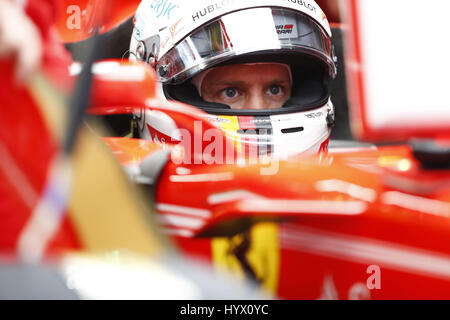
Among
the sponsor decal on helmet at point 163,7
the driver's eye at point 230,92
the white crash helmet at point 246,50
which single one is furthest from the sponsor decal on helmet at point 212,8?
the driver's eye at point 230,92

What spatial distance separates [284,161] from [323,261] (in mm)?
194

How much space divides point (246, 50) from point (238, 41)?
0.11 feet

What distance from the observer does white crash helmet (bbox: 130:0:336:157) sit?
1.36 m

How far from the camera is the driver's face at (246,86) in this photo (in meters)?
1.49

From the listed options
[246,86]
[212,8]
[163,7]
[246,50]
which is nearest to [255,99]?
[246,86]

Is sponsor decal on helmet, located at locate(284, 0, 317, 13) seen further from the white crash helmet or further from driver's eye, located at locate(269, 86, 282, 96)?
driver's eye, located at locate(269, 86, 282, 96)

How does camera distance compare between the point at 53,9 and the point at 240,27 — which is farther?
the point at 240,27

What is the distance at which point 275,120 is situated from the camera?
1372mm

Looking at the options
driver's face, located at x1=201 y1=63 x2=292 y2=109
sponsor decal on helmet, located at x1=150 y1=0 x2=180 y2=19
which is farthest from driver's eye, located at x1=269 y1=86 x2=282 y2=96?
sponsor decal on helmet, located at x1=150 y1=0 x2=180 y2=19

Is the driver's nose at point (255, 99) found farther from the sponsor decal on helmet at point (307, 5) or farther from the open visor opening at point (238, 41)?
the sponsor decal on helmet at point (307, 5)

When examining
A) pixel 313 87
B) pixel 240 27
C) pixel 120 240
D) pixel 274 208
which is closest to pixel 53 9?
pixel 120 240

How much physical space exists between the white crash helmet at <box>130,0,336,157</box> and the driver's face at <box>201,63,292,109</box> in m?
0.03

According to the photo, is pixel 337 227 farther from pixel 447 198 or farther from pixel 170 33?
pixel 170 33

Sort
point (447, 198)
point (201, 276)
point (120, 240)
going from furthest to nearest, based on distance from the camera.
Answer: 1. point (447, 198)
2. point (120, 240)
3. point (201, 276)
